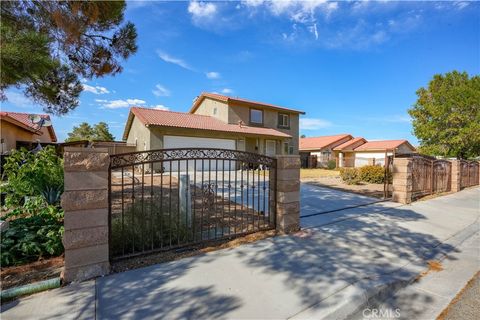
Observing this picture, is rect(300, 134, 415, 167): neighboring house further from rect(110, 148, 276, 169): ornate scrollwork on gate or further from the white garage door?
rect(110, 148, 276, 169): ornate scrollwork on gate

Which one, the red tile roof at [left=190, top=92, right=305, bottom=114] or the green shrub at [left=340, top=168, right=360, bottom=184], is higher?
the red tile roof at [left=190, top=92, right=305, bottom=114]

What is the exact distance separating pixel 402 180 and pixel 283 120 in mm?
17002

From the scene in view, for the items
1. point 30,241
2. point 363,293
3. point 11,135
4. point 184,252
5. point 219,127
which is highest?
point 219,127

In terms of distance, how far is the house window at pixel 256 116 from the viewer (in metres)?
22.6

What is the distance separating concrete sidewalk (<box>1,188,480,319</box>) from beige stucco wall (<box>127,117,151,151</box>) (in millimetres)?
13876

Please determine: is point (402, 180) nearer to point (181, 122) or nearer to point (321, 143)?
point (181, 122)

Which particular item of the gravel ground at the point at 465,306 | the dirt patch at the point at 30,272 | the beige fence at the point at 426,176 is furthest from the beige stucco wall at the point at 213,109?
the gravel ground at the point at 465,306

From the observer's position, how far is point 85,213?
2986 millimetres

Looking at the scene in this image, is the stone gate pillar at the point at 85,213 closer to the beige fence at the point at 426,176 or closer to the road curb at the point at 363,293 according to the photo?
the road curb at the point at 363,293

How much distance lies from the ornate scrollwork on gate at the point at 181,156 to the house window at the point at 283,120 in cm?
2014

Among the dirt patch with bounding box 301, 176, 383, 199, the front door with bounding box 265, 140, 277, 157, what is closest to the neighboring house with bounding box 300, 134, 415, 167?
the front door with bounding box 265, 140, 277, 157

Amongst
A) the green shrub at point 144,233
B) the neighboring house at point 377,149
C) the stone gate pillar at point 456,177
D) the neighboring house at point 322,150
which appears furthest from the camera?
the neighboring house at point 322,150

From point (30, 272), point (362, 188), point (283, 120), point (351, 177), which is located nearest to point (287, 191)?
point (30, 272)

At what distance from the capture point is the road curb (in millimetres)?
2568
